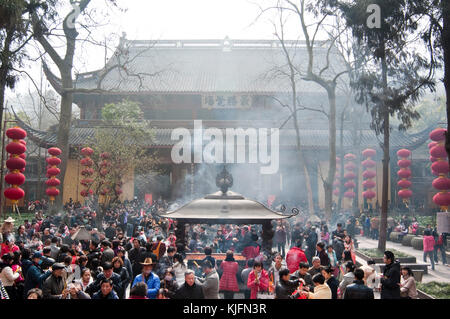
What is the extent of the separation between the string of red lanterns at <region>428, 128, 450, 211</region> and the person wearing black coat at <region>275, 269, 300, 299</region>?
10443 millimetres

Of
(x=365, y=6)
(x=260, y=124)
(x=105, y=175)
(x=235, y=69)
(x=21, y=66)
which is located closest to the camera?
(x=365, y=6)


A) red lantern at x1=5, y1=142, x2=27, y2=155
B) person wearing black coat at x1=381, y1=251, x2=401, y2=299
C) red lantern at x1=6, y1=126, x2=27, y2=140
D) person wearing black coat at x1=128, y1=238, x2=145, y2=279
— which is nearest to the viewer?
person wearing black coat at x1=381, y1=251, x2=401, y2=299

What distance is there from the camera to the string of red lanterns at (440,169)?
14.1 m

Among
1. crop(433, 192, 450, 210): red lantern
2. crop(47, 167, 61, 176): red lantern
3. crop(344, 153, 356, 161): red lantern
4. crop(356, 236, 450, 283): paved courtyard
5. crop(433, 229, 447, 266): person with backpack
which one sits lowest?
crop(356, 236, 450, 283): paved courtyard

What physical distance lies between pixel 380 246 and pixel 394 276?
693cm

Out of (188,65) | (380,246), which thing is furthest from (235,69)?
(380,246)

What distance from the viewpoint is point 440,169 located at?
14.7m

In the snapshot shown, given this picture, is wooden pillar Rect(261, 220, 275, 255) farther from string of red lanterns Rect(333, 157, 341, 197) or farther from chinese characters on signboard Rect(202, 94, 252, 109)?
chinese characters on signboard Rect(202, 94, 252, 109)

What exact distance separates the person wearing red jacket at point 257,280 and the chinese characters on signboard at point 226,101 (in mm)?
20694

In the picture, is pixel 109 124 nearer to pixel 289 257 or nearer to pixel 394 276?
pixel 289 257

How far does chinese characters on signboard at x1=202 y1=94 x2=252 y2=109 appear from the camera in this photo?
87.2ft

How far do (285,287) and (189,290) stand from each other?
1.23 metres

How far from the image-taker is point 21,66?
37.1 feet

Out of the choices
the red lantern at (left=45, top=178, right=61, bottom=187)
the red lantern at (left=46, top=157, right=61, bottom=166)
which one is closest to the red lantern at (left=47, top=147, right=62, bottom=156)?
the red lantern at (left=46, top=157, right=61, bottom=166)
